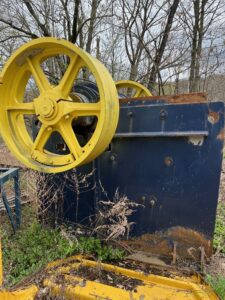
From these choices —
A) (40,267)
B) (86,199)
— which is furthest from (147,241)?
(40,267)

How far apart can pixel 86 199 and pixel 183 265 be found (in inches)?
35.6

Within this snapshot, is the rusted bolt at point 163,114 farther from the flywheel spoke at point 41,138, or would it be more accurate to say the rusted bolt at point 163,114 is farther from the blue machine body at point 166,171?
the flywheel spoke at point 41,138

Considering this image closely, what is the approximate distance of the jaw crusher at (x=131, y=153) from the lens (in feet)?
6.18

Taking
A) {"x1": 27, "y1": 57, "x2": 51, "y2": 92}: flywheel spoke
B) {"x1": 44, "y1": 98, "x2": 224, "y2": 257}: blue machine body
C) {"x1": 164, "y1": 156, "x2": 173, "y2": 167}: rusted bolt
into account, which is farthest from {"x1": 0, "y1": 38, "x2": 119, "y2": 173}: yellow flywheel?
{"x1": 164, "y1": 156, "x2": 173, "y2": 167}: rusted bolt

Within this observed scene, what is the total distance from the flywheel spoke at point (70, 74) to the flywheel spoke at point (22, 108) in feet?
0.95

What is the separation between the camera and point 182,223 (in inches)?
85.8

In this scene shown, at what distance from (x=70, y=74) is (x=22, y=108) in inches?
18.6

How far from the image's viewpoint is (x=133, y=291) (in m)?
1.81

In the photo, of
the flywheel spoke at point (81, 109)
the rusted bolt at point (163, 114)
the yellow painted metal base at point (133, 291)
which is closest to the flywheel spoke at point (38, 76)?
the flywheel spoke at point (81, 109)

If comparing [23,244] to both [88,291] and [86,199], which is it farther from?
[88,291]

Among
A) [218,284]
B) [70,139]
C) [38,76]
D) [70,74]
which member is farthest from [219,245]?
[38,76]

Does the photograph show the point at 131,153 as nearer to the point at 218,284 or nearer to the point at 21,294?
the point at 218,284

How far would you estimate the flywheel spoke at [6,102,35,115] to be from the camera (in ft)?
7.30

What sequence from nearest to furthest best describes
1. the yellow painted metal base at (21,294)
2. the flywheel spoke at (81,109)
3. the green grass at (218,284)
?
the yellow painted metal base at (21,294)
the green grass at (218,284)
the flywheel spoke at (81,109)
